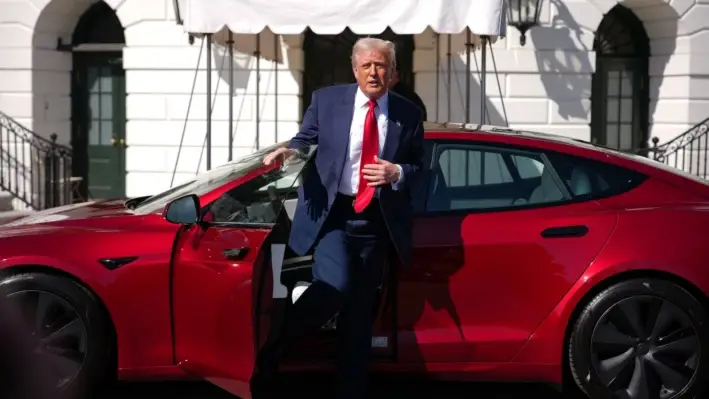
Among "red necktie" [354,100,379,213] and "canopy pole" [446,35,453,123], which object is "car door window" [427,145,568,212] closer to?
"red necktie" [354,100,379,213]

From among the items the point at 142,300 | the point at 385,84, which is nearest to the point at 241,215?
the point at 142,300

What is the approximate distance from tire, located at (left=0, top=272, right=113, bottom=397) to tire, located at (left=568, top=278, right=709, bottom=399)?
7.62ft

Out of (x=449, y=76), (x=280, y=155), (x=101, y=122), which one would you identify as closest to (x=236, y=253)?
(x=280, y=155)

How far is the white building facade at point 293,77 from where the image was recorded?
1234 cm

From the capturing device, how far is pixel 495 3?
8.05 meters

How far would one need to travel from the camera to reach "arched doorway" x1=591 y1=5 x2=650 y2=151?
13250mm

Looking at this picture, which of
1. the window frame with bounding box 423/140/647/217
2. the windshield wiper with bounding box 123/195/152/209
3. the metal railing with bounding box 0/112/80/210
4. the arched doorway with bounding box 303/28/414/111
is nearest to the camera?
the window frame with bounding box 423/140/647/217

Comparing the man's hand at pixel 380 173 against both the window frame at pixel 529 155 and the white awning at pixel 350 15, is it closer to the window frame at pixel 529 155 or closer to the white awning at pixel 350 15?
the window frame at pixel 529 155

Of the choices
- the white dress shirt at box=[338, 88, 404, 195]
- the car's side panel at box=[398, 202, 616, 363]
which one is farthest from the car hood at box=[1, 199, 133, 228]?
the car's side panel at box=[398, 202, 616, 363]

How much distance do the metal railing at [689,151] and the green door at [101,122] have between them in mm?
7361

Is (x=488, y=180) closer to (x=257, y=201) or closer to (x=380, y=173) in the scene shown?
(x=380, y=173)

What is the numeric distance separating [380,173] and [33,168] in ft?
31.5

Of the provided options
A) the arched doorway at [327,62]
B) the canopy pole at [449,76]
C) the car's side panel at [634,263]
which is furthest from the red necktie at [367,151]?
the arched doorway at [327,62]

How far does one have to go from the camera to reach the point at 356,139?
4.39 m
